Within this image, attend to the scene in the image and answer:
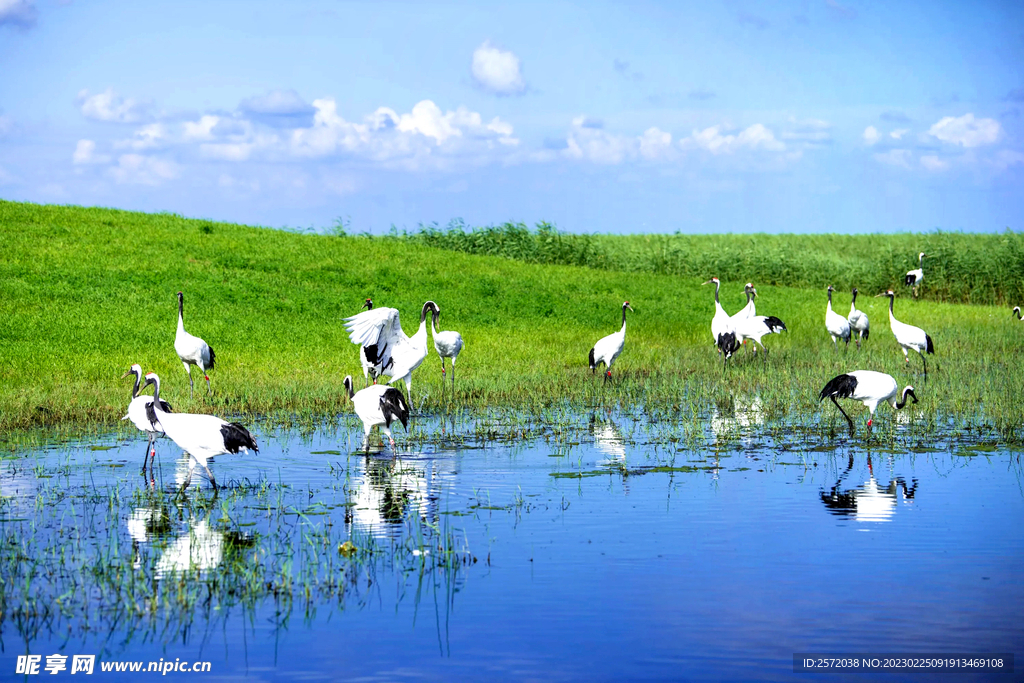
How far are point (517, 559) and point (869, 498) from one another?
4.20 meters

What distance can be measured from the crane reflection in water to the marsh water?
47 millimetres

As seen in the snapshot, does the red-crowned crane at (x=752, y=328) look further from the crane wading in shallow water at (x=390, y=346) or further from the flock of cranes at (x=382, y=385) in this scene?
the crane wading in shallow water at (x=390, y=346)

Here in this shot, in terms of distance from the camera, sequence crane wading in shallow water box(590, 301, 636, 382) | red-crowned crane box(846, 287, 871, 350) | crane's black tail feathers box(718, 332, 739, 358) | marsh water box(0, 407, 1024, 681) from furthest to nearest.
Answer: red-crowned crane box(846, 287, 871, 350), crane's black tail feathers box(718, 332, 739, 358), crane wading in shallow water box(590, 301, 636, 382), marsh water box(0, 407, 1024, 681)

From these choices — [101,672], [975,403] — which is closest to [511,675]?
[101,672]

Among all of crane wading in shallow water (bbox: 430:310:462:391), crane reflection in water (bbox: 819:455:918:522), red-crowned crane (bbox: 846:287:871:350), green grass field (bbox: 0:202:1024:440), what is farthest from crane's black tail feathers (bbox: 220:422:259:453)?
red-crowned crane (bbox: 846:287:871:350)

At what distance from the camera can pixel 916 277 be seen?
43.9 m

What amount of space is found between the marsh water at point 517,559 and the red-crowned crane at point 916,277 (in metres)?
32.5

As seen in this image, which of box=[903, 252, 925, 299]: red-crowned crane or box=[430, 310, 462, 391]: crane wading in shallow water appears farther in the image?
box=[903, 252, 925, 299]: red-crowned crane

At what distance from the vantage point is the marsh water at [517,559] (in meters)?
6.87

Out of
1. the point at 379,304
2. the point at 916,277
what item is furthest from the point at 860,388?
the point at 916,277

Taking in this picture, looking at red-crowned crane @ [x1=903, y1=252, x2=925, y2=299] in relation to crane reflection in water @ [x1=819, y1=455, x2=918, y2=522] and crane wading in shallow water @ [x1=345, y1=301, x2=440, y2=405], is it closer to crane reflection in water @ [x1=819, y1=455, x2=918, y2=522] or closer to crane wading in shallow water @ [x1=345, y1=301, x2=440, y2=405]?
crane wading in shallow water @ [x1=345, y1=301, x2=440, y2=405]

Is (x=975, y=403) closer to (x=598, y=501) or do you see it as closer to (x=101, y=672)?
(x=598, y=501)

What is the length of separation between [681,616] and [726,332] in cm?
1676

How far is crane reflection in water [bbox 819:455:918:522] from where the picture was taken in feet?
33.5
